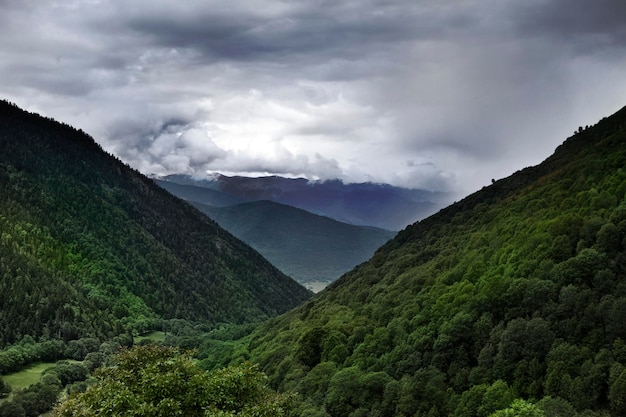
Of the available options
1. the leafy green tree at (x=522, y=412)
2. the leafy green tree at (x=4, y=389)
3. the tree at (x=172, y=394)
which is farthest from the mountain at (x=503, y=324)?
the leafy green tree at (x=4, y=389)

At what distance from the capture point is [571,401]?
184 ft

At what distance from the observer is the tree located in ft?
138

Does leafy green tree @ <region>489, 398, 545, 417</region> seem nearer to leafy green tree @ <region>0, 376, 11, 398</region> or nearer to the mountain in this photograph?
the mountain

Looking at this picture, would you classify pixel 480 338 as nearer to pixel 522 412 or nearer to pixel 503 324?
pixel 503 324

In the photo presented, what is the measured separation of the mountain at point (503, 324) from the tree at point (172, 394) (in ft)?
74.9

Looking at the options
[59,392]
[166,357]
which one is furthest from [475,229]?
[59,392]

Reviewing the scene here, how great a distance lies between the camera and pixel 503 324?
3036 inches

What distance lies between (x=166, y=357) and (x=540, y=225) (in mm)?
70158

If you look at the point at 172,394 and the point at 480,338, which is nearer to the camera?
the point at 172,394

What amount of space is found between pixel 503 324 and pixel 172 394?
165 ft

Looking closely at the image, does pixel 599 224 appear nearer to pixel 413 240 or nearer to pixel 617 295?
pixel 617 295

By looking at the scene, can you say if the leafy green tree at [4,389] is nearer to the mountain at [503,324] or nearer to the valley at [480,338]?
the valley at [480,338]

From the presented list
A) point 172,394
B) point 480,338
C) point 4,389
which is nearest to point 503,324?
point 480,338

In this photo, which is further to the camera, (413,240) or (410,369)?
(413,240)
